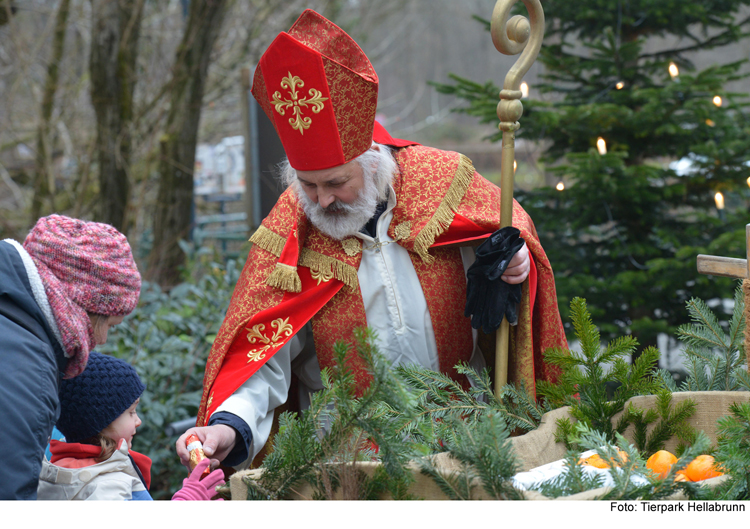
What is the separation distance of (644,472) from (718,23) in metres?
3.79

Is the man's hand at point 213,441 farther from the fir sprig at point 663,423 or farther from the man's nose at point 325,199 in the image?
the fir sprig at point 663,423

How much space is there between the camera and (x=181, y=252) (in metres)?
5.21

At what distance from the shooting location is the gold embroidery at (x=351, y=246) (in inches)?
90.4

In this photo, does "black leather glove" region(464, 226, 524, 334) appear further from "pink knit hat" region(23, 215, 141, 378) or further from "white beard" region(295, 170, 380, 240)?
"pink knit hat" region(23, 215, 141, 378)

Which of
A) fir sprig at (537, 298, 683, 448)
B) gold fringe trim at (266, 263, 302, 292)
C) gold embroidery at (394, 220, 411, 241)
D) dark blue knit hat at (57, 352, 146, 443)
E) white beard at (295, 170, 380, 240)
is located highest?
white beard at (295, 170, 380, 240)

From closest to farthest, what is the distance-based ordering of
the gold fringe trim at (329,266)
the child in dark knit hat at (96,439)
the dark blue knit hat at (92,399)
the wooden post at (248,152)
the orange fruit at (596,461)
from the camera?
the orange fruit at (596,461), the child in dark knit hat at (96,439), the dark blue knit hat at (92,399), the gold fringe trim at (329,266), the wooden post at (248,152)

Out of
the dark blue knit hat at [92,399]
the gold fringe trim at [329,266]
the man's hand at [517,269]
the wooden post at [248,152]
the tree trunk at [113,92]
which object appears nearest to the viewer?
the dark blue knit hat at [92,399]

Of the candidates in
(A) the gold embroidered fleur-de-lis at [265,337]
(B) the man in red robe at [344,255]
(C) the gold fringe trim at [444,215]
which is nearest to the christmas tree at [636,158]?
(C) the gold fringe trim at [444,215]

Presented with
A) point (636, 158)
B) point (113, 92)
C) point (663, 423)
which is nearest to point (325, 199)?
point (663, 423)

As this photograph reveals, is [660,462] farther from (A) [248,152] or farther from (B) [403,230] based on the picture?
(A) [248,152]

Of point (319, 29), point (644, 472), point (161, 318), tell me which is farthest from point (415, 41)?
point (644, 472)

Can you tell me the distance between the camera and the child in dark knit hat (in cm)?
180

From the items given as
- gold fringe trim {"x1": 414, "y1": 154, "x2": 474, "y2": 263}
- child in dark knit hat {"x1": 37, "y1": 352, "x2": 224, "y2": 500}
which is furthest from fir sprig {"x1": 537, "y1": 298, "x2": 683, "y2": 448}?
child in dark knit hat {"x1": 37, "y1": 352, "x2": 224, "y2": 500}
